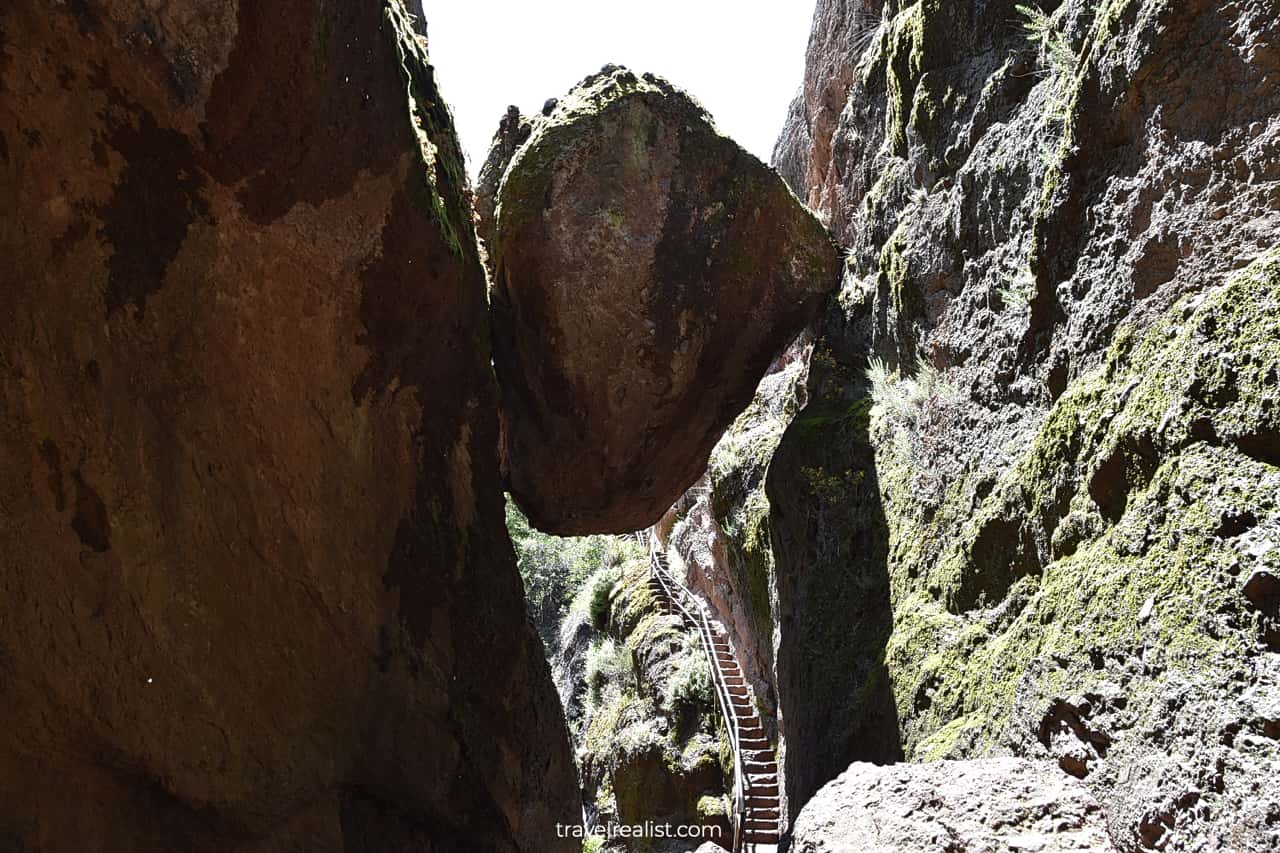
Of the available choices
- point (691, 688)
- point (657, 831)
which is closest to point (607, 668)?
point (691, 688)

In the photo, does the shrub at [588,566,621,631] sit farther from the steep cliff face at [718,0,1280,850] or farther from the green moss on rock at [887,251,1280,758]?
the green moss on rock at [887,251,1280,758]

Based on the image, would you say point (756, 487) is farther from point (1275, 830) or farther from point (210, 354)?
point (1275, 830)

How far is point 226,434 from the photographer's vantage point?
4402 mm

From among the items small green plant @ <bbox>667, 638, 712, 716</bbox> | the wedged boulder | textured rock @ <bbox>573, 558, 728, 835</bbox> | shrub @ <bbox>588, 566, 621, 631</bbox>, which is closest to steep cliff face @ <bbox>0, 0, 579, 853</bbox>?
the wedged boulder

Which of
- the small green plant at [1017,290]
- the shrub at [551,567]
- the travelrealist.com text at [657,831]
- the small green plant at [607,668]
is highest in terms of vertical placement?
the shrub at [551,567]

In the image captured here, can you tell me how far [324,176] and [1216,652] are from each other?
14.6 feet

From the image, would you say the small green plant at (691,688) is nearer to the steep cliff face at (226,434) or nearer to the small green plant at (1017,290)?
the steep cliff face at (226,434)

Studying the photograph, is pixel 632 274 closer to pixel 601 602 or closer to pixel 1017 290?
pixel 1017 290

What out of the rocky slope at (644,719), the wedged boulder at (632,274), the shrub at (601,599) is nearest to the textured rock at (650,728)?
the rocky slope at (644,719)

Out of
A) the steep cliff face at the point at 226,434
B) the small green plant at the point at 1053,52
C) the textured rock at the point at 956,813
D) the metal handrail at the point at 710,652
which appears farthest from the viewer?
the metal handrail at the point at 710,652

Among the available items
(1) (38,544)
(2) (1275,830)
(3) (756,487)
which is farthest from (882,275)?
(1) (38,544)

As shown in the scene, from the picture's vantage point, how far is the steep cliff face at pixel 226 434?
12.1 ft

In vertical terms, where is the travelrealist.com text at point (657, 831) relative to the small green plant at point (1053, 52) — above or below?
below

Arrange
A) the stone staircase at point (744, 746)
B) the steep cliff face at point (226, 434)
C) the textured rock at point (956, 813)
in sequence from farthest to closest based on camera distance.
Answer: the stone staircase at point (744, 746)
the steep cliff face at point (226, 434)
the textured rock at point (956, 813)
